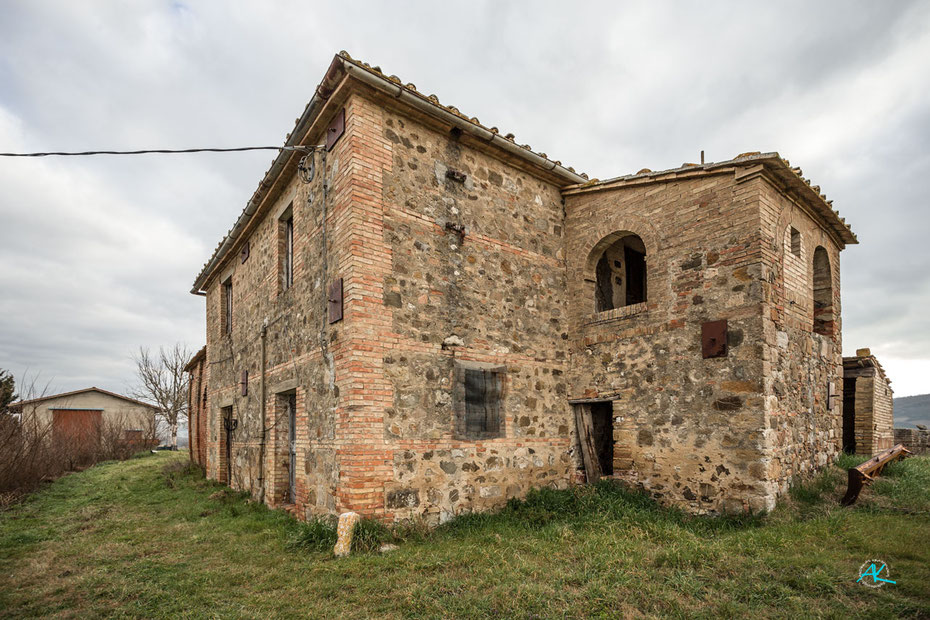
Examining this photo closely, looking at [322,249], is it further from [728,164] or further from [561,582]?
[728,164]

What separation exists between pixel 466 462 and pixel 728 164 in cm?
561

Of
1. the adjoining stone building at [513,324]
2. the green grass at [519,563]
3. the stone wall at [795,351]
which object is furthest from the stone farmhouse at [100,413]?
the stone wall at [795,351]

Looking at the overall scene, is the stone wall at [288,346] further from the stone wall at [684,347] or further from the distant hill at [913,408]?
the distant hill at [913,408]

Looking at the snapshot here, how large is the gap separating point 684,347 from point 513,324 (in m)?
2.50

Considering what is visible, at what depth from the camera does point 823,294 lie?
9172 millimetres

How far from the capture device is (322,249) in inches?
281

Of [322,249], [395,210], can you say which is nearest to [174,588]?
[322,249]

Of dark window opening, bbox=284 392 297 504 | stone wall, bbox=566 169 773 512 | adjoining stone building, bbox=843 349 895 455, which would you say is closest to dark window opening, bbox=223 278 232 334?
dark window opening, bbox=284 392 297 504

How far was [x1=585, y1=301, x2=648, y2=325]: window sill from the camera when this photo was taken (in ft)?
25.2

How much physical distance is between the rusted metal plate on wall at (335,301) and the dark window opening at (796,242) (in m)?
7.08

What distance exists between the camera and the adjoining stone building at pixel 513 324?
20.8 ft

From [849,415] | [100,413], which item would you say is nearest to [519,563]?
[849,415]

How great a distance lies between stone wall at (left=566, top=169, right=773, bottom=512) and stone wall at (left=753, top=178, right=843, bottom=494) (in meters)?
0.24

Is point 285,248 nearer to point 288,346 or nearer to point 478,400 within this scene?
point 288,346
